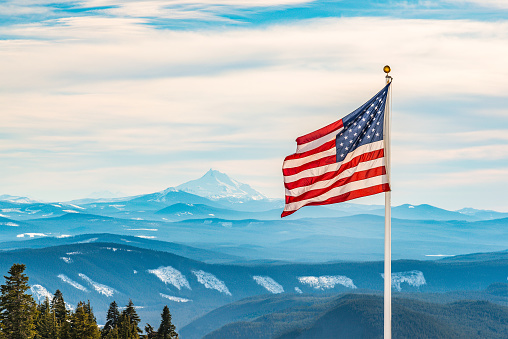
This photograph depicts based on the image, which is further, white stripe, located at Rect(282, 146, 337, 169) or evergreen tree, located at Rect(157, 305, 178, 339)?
evergreen tree, located at Rect(157, 305, 178, 339)

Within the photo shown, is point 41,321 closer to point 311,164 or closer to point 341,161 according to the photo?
point 311,164

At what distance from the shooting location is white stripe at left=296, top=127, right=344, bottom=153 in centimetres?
3322

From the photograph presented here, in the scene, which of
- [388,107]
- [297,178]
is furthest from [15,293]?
[388,107]

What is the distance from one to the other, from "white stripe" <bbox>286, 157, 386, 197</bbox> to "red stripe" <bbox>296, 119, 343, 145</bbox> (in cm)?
190

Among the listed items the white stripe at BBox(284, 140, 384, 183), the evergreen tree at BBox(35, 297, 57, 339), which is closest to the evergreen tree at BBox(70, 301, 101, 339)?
the evergreen tree at BBox(35, 297, 57, 339)

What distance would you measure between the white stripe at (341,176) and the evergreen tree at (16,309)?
42.7 metres

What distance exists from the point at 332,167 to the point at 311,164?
3.71ft

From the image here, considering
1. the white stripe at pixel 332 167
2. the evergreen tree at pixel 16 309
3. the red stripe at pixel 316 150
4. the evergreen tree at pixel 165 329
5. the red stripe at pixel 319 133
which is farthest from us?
the evergreen tree at pixel 165 329

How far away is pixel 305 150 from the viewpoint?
34.2 m

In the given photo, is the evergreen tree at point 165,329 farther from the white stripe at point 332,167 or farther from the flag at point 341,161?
the white stripe at point 332,167

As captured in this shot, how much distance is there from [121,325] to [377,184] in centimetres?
7039

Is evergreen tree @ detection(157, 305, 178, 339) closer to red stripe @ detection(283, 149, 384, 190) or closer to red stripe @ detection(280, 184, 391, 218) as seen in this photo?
red stripe @ detection(283, 149, 384, 190)

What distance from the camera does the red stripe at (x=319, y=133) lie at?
3320 centimetres

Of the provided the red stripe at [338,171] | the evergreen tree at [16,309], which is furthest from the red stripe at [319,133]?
the evergreen tree at [16,309]
